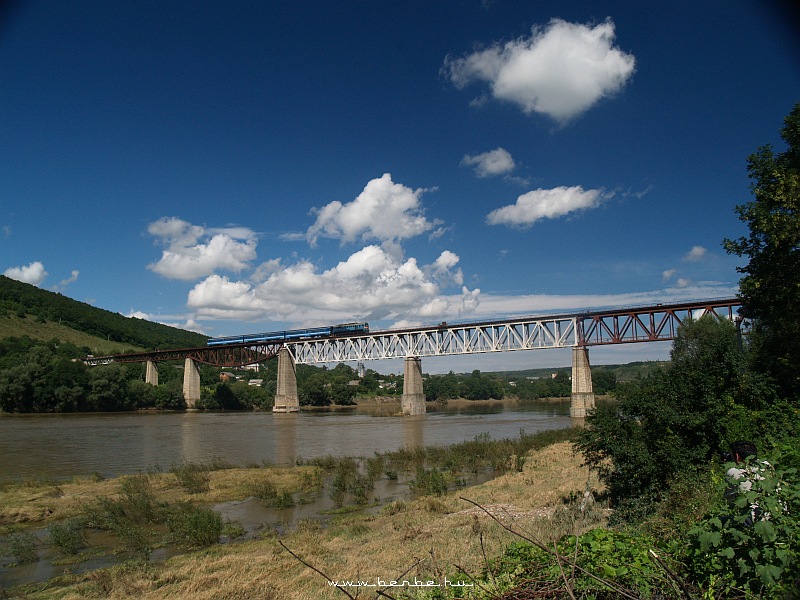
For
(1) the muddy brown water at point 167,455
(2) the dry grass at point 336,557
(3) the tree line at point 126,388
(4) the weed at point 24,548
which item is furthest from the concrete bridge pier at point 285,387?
(4) the weed at point 24,548

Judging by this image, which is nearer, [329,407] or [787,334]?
[787,334]

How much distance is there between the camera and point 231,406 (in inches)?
4712

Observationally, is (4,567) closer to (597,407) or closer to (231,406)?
(597,407)

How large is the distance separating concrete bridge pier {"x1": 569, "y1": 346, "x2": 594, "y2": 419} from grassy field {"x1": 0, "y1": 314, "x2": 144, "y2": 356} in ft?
374

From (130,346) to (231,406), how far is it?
7550cm

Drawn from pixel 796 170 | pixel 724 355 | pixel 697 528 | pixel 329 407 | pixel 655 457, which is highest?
pixel 796 170

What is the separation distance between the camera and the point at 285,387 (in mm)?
97062

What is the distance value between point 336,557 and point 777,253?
1788 centimetres

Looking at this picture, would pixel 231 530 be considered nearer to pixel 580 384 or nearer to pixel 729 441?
pixel 729 441

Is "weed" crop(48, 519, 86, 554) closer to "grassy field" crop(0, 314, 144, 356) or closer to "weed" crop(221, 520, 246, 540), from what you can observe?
"weed" crop(221, 520, 246, 540)

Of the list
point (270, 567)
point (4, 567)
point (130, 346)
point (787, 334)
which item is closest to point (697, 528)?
point (270, 567)

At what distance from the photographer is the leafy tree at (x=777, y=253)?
1664cm

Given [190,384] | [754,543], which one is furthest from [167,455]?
[190,384]

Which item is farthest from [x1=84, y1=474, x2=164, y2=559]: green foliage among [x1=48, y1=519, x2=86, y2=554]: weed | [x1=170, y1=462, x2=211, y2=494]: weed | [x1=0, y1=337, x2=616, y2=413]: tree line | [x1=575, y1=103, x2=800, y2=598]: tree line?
[x1=0, y1=337, x2=616, y2=413]: tree line
